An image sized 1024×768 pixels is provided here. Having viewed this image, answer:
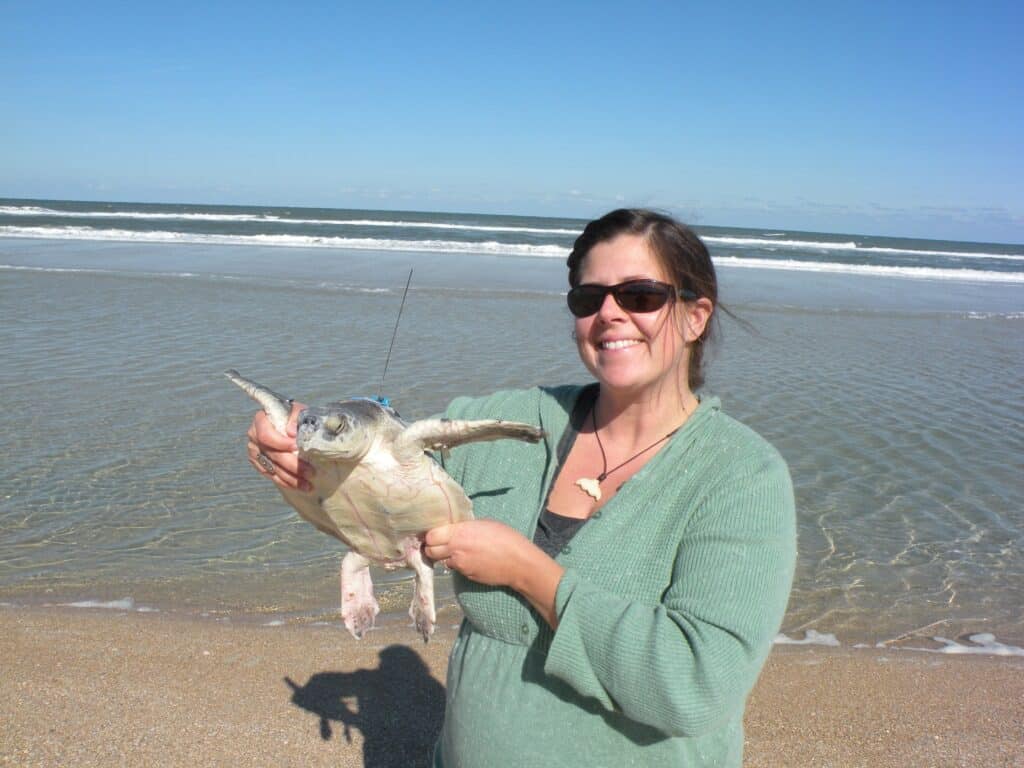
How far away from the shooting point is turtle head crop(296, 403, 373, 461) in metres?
2.04

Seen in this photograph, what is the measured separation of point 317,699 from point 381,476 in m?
1.93

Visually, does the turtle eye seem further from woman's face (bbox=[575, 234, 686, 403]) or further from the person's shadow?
the person's shadow

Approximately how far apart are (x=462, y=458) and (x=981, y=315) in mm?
17604

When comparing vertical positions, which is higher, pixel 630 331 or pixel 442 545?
pixel 630 331

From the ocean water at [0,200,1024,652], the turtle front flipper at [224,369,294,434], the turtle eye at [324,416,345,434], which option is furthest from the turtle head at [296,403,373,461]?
the ocean water at [0,200,1024,652]

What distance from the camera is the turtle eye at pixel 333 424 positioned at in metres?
2.05

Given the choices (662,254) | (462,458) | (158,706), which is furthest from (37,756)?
(662,254)

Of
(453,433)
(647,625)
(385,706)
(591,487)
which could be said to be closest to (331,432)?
(453,433)

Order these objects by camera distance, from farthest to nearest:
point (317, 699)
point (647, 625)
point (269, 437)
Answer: point (317, 699)
point (269, 437)
point (647, 625)

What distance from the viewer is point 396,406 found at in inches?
303

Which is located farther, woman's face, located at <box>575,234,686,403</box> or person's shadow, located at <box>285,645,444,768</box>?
person's shadow, located at <box>285,645,444,768</box>

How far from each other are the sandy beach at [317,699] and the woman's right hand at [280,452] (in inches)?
64.7

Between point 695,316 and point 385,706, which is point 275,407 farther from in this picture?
point 385,706

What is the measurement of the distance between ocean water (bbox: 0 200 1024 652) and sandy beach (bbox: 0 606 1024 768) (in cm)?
32
